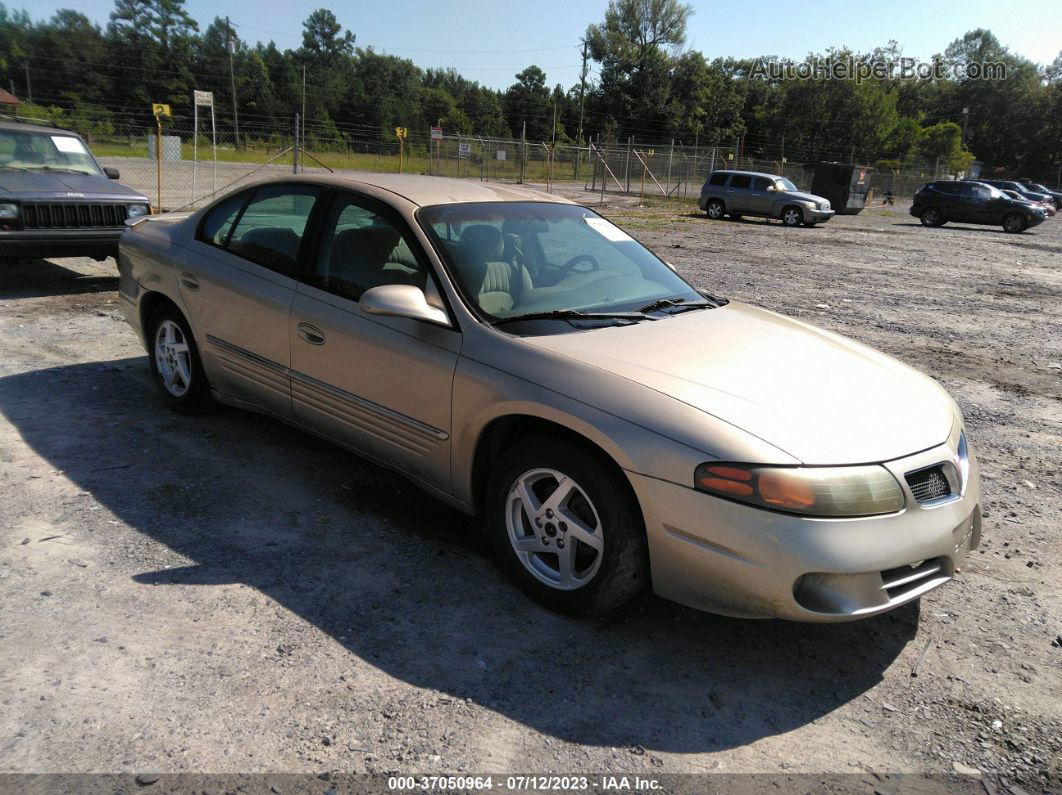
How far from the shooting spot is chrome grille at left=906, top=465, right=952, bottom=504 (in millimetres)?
2855

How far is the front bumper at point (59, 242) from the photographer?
8.39 m

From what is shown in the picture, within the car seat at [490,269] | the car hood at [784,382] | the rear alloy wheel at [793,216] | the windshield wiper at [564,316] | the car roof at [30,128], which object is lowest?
the rear alloy wheel at [793,216]

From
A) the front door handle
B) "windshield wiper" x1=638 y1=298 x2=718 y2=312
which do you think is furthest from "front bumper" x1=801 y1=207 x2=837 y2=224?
the front door handle

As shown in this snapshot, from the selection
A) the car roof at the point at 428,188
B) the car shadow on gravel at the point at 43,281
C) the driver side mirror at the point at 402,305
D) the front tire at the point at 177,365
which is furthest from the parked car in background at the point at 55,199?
the driver side mirror at the point at 402,305

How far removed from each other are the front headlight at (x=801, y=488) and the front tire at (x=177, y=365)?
11.3 ft

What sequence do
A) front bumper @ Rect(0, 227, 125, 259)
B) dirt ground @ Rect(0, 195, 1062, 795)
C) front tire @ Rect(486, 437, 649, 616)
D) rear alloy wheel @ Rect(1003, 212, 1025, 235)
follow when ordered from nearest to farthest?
1. dirt ground @ Rect(0, 195, 1062, 795)
2. front tire @ Rect(486, 437, 649, 616)
3. front bumper @ Rect(0, 227, 125, 259)
4. rear alloy wheel @ Rect(1003, 212, 1025, 235)

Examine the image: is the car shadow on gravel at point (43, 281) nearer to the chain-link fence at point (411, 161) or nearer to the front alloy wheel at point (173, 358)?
the front alloy wheel at point (173, 358)

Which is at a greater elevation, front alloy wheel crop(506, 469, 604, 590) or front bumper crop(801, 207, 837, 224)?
front bumper crop(801, 207, 837, 224)

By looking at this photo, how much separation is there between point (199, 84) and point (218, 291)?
6256 cm

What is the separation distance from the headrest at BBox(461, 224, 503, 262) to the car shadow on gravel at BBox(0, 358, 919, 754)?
1.30 m

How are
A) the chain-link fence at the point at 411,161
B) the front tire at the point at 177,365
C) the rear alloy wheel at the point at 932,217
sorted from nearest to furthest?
the front tire at the point at 177,365 < the chain-link fence at the point at 411,161 < the rear alloy wheel at the point at 932,217

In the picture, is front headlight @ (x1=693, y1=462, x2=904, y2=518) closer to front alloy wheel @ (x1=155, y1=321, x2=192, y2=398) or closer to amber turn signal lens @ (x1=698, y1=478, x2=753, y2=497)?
amber turn signal lens @ (x1=698, y1=478, x2=753, y2=497)

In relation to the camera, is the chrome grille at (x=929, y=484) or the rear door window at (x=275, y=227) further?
the rear door window at (x=275, y=227)

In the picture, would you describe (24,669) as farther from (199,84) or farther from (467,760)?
(199,84)
